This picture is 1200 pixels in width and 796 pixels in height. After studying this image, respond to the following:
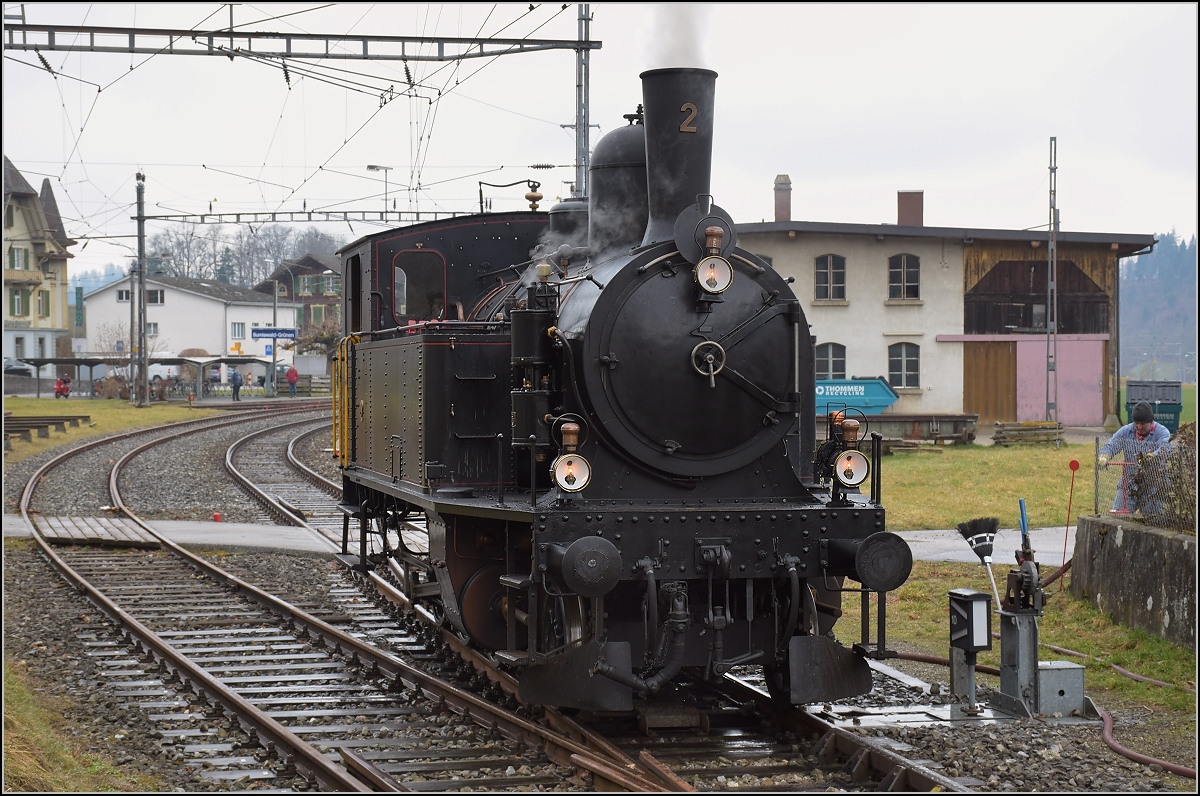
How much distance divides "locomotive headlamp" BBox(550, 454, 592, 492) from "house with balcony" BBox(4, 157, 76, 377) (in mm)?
52221

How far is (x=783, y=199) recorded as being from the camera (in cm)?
3428

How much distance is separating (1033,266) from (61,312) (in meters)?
50.3

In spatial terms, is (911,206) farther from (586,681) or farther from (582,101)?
(586,681)

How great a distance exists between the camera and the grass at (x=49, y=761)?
20.4ft

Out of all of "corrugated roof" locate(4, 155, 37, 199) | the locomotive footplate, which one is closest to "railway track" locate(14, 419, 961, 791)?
the locomotive footplate

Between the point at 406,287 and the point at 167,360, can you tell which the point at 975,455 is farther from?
the point at 167,360

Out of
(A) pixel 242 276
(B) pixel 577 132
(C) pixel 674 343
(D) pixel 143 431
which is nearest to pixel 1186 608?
(C) pixel 674 343

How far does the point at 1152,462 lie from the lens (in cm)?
1020

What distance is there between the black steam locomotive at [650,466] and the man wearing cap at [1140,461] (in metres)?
3.59

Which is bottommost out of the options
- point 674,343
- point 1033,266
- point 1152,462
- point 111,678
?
point 111,678

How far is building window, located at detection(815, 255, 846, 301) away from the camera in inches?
1240

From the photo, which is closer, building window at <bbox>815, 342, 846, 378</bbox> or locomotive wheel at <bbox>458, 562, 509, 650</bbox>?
locomotive wheel at <bbox>458, 562, 509, 650</bbox>

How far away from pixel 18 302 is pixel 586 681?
59.9 m

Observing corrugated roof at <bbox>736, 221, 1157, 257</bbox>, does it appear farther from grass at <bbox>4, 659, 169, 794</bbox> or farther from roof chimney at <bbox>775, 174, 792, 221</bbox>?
grass at <bbox>4, 659, 169, 794</bbox>
